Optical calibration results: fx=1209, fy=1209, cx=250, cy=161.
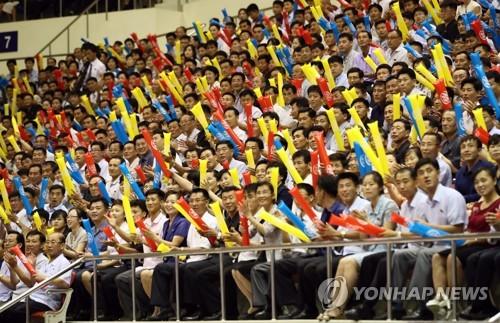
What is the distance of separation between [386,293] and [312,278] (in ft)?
2.16

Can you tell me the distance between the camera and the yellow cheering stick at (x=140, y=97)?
555 inches

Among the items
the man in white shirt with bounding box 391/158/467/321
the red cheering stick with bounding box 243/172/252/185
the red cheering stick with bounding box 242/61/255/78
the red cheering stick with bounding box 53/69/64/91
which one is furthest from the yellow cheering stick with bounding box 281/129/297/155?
the red cheering stick with bounding box 53/69/64/91

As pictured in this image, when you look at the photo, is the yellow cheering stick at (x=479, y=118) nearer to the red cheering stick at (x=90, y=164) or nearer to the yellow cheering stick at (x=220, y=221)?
the yellow cheering stick at (x=220, y=221)

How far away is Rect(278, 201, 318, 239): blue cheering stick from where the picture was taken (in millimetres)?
8109

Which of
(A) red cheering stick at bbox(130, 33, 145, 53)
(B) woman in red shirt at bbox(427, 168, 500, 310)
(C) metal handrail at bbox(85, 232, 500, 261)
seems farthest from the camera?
(A) red cheering stick at bbox(130, 33, 145, 53)

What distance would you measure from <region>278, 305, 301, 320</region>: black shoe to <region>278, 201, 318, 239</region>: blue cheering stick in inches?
20.3

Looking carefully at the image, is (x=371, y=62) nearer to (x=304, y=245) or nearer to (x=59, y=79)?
(x=304, y=245)

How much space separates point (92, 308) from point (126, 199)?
94 centimetres

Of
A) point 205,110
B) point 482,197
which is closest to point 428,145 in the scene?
point 482,197

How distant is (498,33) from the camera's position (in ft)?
38.3

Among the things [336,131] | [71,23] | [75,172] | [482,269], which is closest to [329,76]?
[336,131]

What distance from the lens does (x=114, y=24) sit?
60.4ft

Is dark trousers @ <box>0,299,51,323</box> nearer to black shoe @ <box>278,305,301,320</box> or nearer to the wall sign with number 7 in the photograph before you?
black shoe @ <box>278,305,301,320</box>

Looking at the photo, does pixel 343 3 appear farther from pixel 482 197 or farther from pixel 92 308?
pixel 482 197
